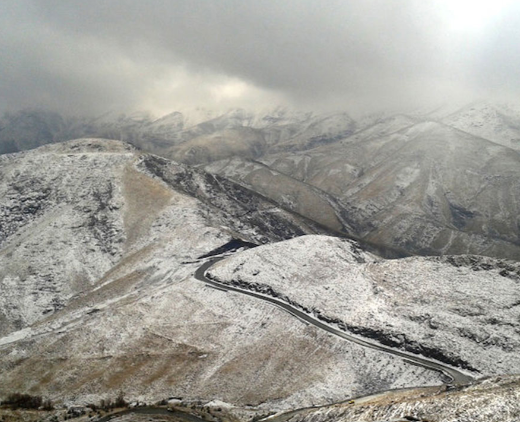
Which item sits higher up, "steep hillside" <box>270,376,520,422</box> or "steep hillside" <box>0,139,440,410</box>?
"steep hillside" <box>270,376,520,422</box>

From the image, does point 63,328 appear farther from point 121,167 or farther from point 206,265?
point 121,167

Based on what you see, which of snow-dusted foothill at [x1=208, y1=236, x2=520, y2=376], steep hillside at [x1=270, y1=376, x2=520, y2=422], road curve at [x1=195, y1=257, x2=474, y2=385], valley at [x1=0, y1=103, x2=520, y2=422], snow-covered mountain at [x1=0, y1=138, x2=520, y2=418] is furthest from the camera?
snow-dusted foothill at [x1=208, y1=236, x2=520, y2=376]

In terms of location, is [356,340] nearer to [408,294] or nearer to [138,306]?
[408,294]

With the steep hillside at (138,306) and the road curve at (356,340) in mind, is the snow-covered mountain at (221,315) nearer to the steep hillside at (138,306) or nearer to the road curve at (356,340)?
the steep hillside at (138,306)

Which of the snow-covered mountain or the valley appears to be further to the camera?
the snow-covered mountain

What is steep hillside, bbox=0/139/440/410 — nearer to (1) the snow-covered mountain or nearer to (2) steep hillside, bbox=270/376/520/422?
(1) the snow-covered mountain

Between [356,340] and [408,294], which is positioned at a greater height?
[408,294]

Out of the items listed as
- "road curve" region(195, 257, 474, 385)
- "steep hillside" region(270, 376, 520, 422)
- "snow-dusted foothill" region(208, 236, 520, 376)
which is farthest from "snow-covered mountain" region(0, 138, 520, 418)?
"steep hillside" region(270, 376, 520, 422)

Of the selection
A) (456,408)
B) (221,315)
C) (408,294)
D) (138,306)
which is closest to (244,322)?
(221,315)

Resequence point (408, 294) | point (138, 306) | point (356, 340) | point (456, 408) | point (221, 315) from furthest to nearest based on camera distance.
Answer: point (138, 306)
point (221, 315)
point (408, 294)
point (356, 340)
point (456, 408)
